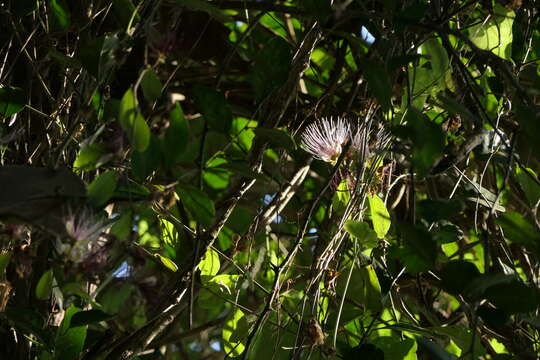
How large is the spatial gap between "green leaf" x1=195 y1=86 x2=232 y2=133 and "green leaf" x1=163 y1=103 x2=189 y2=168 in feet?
0.28

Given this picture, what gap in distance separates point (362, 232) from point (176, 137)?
0.85 ft

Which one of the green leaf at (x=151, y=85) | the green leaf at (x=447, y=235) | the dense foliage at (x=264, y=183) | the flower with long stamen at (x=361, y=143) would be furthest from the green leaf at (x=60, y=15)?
the green leaf at (x=447, y=235)

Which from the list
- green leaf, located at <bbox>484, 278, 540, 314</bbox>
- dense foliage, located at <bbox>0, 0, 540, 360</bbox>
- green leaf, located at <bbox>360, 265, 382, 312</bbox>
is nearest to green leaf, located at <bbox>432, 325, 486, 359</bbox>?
dense foliage, located at <bbox>0, 0, 540, 360</bbox>

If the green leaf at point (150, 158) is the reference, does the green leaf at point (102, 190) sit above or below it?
below

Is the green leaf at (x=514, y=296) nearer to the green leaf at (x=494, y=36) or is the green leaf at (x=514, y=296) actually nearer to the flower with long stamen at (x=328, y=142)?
the flower with long stamen at (x=328, y=142)

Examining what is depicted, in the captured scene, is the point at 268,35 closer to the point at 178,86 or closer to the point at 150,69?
the point at 178,86

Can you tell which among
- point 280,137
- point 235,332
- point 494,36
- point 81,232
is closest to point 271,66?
point 280,137

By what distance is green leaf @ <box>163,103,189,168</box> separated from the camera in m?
0.64

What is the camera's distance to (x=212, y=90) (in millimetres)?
735

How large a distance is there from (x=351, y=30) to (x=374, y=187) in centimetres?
69

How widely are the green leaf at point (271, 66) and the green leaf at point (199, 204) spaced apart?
16 centimetres

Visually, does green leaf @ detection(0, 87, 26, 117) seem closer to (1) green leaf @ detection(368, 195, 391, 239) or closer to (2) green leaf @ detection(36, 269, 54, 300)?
(2) green leaf @ detection(36, 269, 54, 300)

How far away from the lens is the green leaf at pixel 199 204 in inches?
27.1

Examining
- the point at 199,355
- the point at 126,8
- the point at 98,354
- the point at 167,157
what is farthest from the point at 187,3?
the point at 199,355
